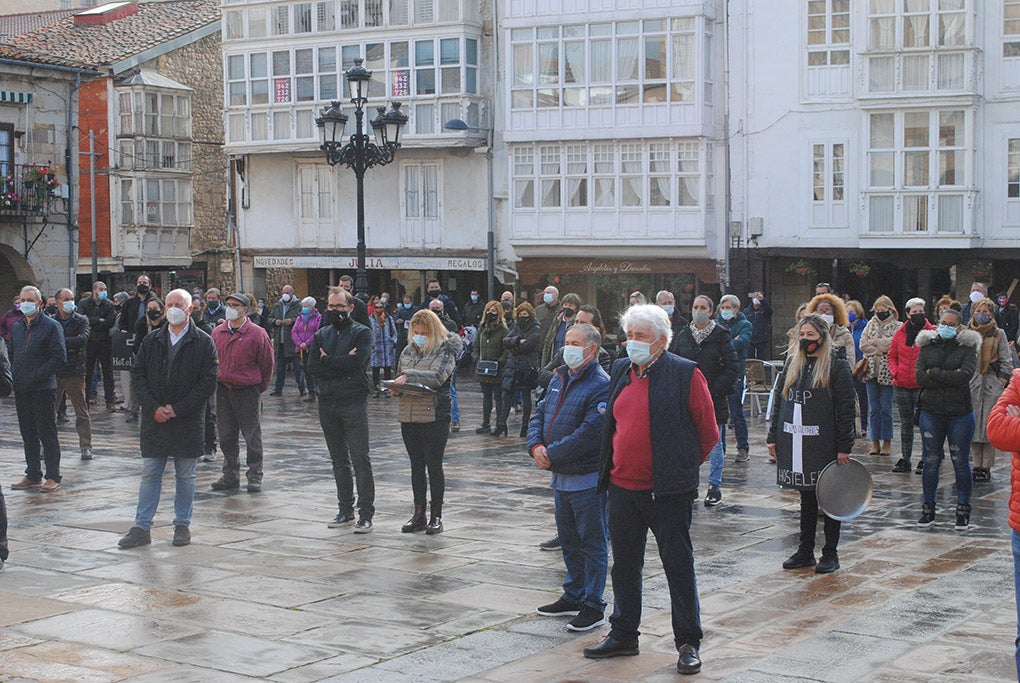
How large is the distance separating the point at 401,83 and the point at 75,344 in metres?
21.1

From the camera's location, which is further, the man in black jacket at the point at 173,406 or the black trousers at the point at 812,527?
the man in black jacket at the point at 173,406

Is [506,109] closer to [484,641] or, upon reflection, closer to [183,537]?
[183,537]

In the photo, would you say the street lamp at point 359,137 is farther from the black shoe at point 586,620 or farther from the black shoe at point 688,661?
the black shoe at point 688,661

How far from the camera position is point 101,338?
71.7ft

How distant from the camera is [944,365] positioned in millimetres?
11219

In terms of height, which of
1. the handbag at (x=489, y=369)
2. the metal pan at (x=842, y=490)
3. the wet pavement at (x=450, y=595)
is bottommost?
the wet pavement at (x=450, y=595)

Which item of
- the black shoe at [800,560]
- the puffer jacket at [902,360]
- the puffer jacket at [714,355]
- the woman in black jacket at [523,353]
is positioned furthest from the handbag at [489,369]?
the black shoe at [800,560]

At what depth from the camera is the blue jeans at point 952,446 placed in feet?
36.7

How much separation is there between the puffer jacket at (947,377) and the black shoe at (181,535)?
5.70 metres

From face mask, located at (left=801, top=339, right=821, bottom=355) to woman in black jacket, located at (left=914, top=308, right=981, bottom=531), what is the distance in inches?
78.0

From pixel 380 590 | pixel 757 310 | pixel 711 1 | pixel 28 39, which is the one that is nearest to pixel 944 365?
pixel 380 590

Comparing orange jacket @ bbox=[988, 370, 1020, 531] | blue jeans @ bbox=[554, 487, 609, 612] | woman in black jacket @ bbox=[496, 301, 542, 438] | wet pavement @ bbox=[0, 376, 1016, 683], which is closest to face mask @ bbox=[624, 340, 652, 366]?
blue jeans @ bbox=[554, 487, 609, 612]

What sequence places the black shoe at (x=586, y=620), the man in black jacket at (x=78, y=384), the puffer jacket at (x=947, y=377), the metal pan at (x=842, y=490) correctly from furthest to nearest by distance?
the man in black jacket at (x=78, y=384) < the puffer jacket at (x=947, y=377) < the metal pan at (x=842, y=490) < the black shoe at (x=586, y=620)

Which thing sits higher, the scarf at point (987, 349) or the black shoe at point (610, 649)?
the scarf at point (987, 349)
